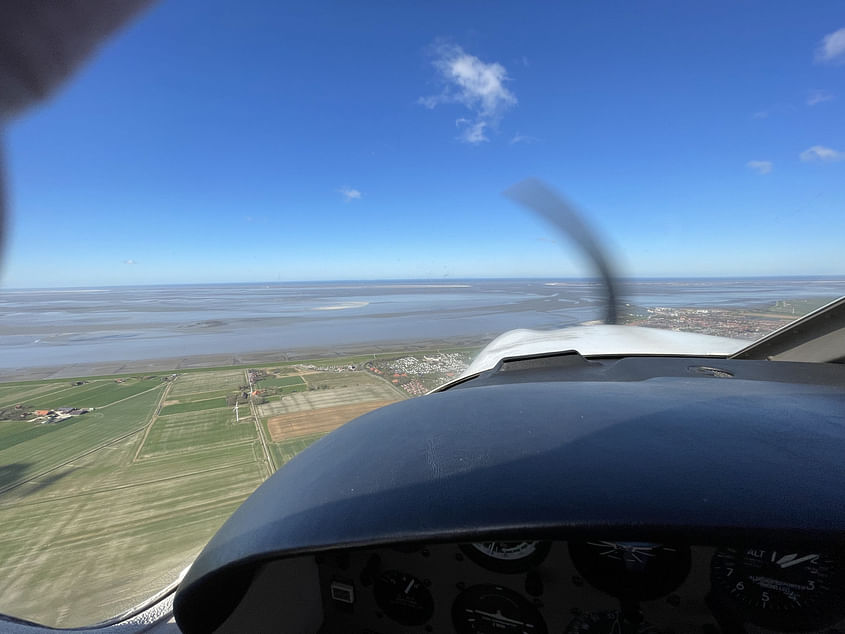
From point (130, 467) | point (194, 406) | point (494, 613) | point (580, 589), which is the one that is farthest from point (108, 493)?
point (580, 589)

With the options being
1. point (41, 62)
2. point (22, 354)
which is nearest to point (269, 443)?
point (41, 62)

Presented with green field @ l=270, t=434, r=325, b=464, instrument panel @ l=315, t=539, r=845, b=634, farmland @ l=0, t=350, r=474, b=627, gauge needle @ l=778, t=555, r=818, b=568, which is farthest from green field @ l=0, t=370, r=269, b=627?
gauge needle @ l=778, t=555, r=818, b=568

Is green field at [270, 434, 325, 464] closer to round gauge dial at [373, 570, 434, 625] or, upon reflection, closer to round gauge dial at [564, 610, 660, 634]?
round gauge dial at [373, 570, 434, 625]

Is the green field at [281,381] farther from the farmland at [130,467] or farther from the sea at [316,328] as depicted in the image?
the sea at [316,328]

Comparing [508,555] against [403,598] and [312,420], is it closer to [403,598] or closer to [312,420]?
[403,598]

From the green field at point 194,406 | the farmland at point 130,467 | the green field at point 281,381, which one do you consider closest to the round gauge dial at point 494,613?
the farmland at point 130,467

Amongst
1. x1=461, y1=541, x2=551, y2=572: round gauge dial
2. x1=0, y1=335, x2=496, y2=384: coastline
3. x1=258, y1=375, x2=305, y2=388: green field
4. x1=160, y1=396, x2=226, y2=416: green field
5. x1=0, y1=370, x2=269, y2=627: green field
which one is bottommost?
x1=0, y1=370, x2=269, y2=627: green field

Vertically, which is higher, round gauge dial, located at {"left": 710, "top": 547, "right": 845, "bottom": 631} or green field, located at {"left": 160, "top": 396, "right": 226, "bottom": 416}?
round gauge dial, located at {"left": 710, "top": 547, "right": 845, "bottom": 631}

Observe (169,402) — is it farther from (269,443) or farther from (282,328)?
(282,328)
